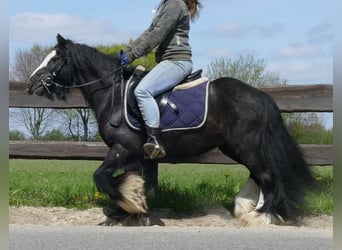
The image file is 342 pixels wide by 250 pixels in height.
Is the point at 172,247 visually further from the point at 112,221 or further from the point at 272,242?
the point at 112,221

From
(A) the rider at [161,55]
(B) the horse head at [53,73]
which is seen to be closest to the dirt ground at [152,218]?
(A) the rider at [161,55]

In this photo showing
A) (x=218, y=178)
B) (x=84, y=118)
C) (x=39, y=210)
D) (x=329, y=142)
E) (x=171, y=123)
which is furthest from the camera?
(x=84, y=118)

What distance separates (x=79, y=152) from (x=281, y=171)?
3109 mm

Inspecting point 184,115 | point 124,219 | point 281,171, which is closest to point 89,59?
point 184,115

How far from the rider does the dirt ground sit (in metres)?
1.15

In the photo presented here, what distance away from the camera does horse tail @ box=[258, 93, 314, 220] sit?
743 cm

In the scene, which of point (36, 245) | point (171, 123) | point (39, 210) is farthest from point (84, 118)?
point (36, 245)

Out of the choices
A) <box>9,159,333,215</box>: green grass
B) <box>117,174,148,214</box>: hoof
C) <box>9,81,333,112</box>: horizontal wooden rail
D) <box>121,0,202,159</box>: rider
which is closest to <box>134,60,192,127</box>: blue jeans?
<box>121,0,202,159</box>: rider

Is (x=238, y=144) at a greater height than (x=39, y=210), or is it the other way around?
(x=238, y=144)

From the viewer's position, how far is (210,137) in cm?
748

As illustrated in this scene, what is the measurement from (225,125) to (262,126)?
0.45 metres

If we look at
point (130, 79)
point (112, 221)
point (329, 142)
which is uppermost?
point (130, 79)

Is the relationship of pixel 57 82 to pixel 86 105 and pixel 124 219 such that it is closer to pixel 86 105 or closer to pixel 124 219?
pixel 86 105

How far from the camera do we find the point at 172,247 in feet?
18.1
